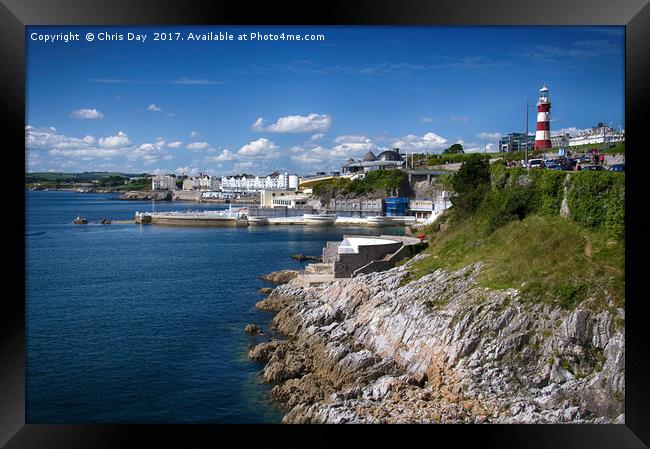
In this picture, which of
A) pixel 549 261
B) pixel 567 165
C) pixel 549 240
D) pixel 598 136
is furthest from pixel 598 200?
pixel 598 136

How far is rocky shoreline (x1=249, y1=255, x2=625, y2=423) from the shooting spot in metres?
5.79

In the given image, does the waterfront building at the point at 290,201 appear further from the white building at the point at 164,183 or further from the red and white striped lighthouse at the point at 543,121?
the red and white striped lighthouse at the point at 543,121

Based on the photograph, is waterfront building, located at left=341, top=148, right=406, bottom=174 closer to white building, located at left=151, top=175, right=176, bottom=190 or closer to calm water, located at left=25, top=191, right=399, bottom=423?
white building, located at left=151, top=175, right=176, bottom=190

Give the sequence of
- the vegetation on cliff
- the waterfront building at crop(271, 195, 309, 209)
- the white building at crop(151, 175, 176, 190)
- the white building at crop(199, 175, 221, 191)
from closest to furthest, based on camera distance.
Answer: the vegetation on cliff
the waterfront building at crop(271, 195, 309, 209)
the white building at crop(151, 175, 176, 190)
the white building at crop(199, 175, 221, 191)

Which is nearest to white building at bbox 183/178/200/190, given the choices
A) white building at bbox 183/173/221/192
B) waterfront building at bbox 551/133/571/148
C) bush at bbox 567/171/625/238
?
white building at bbox 183/173/221/192

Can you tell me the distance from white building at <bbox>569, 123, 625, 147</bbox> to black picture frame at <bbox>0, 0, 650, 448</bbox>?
4763 mm

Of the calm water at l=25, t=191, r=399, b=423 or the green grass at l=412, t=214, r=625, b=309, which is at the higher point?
the green grass at l=412, t=214, r=625, b=309

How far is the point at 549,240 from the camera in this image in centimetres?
769

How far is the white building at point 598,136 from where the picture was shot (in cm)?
1024
